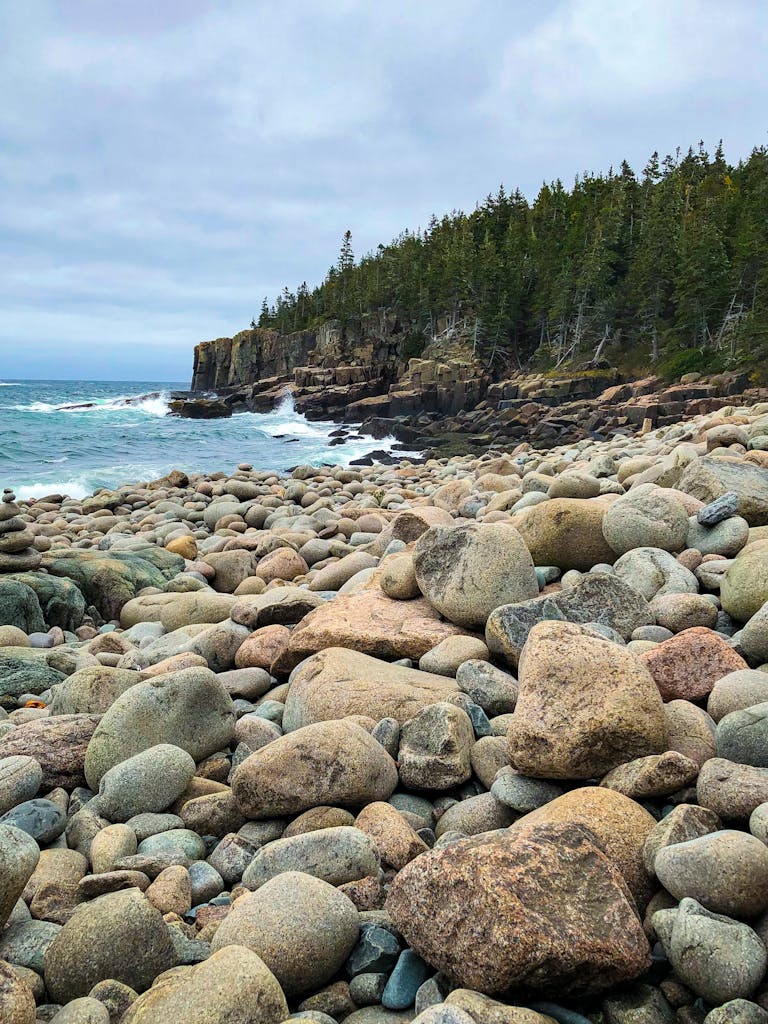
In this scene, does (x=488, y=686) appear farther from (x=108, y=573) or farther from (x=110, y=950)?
(x=108, y=573)

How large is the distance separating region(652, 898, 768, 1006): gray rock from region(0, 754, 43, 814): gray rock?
3.07 m

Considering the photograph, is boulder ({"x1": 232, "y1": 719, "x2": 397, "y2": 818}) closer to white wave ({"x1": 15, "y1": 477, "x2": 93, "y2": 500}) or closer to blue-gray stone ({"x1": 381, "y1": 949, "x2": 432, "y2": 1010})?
blue-gray stone ({"x1": 381, "y1": 949, "x2": 432, "y2": 1010})

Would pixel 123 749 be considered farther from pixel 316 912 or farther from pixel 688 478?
pixel 688 478

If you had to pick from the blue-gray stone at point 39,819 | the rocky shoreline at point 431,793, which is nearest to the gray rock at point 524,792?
the rocky shoreline at point 431,793

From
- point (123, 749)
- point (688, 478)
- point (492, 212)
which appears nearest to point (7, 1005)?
point (123, 749)

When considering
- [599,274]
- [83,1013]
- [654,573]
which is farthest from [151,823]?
[599,274]

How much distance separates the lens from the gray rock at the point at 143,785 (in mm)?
3439

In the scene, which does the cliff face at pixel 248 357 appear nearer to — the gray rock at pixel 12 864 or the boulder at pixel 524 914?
the gray rock at pixel 12 864

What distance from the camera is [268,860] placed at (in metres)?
2.78

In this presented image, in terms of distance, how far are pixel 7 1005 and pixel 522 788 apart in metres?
1.95

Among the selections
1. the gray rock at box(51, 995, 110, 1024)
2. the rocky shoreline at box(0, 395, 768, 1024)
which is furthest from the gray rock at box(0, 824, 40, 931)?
the gray rock at box(51, 995, 110, 1024)

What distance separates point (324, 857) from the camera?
2684mm

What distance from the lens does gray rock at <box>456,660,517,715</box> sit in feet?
12.7

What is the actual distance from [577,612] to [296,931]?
2.64 metres
